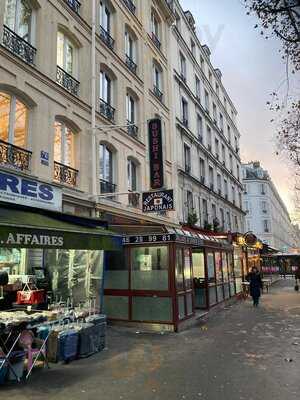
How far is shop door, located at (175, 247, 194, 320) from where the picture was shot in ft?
39.0

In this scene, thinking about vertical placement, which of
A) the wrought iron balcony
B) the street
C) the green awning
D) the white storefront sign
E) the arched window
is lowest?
the street

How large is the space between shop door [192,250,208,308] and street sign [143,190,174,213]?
413 centimetres

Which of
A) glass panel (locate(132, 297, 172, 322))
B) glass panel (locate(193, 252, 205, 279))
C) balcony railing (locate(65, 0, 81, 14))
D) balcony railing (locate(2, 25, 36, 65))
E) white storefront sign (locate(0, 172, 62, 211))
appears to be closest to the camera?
white storefront sign (locate(0, 172, 62, 211))

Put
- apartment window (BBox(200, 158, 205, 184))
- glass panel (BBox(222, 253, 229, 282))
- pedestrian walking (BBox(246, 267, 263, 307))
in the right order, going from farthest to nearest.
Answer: apartment window (BBox(200, 158, 205, 184)) → glass panel (BBox(222, 253, 229, 282)) → pedestrian walking (BBox(246, 267, 263, 307))

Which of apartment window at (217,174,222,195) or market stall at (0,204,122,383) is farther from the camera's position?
apartment window at (217,174,222,195)

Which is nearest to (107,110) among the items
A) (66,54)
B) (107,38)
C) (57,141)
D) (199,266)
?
(66,54)

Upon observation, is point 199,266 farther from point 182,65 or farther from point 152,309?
point 182,65

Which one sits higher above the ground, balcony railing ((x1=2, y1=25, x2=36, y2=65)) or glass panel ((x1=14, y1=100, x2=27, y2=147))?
balcony railing ((x1=2, y1=25, x2=36, y2=65))

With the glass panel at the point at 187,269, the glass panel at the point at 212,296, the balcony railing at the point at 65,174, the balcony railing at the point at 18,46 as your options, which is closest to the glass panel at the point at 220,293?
the glass panel at the point at 212,296

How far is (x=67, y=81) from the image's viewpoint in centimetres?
1243

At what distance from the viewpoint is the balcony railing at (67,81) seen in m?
12.1

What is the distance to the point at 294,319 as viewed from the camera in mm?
13406

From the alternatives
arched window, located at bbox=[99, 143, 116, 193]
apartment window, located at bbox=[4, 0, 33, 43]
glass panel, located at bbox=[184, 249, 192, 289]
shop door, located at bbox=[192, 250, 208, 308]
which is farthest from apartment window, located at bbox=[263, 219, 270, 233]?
apartment window, located at bbox=[4, 0, 33, 43]

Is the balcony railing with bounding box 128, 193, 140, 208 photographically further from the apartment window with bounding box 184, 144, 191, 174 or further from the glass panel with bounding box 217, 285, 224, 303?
the apartment window with bounding box 184, 144, 191, 174
